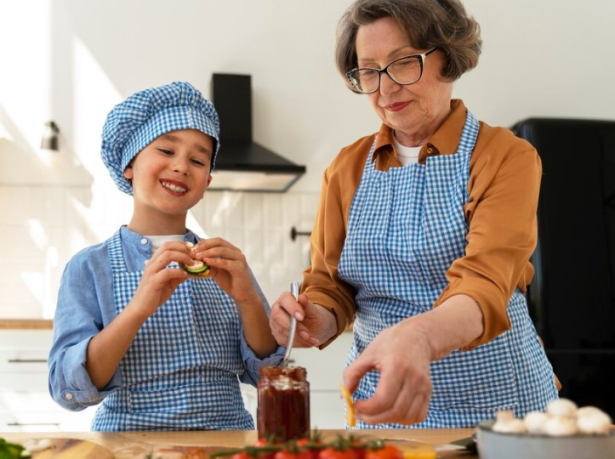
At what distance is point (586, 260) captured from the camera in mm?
3223

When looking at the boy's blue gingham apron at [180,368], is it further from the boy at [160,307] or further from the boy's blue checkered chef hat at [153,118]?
the boy's blue checkered chef hat at [153,118]

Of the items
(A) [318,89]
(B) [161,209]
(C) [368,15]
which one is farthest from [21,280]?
(C) [368,15]

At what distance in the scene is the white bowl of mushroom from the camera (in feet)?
2.34

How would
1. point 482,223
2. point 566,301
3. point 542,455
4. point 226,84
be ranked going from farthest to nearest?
point 226,84 < point 566,301 < point 482,223 < point 542,455

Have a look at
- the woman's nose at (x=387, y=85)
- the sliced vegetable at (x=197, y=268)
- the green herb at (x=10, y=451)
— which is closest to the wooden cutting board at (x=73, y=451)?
the green herb at (x=10, y=451)

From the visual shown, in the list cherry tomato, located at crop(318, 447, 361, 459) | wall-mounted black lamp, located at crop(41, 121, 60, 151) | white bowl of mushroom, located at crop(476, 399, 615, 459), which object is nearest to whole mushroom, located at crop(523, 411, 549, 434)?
white bowl of mushroom, located at crop(476, 399, 615, 459)

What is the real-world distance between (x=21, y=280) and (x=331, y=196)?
2.20m

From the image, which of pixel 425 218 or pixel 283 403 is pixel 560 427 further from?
pixel 425 218

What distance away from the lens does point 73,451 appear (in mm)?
920

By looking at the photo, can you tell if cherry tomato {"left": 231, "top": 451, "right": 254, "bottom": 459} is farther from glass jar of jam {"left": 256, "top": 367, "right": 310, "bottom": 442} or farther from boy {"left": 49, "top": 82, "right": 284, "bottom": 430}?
boy {"left": 49, "top": 82, "right": 284, "bottom": 430}

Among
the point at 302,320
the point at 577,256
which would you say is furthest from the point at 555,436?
the point at 577,256

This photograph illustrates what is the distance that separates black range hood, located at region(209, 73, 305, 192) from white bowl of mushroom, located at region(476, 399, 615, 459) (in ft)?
7.97

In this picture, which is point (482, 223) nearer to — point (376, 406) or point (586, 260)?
point (376, 406)

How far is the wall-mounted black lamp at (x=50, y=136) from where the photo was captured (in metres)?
3.33
